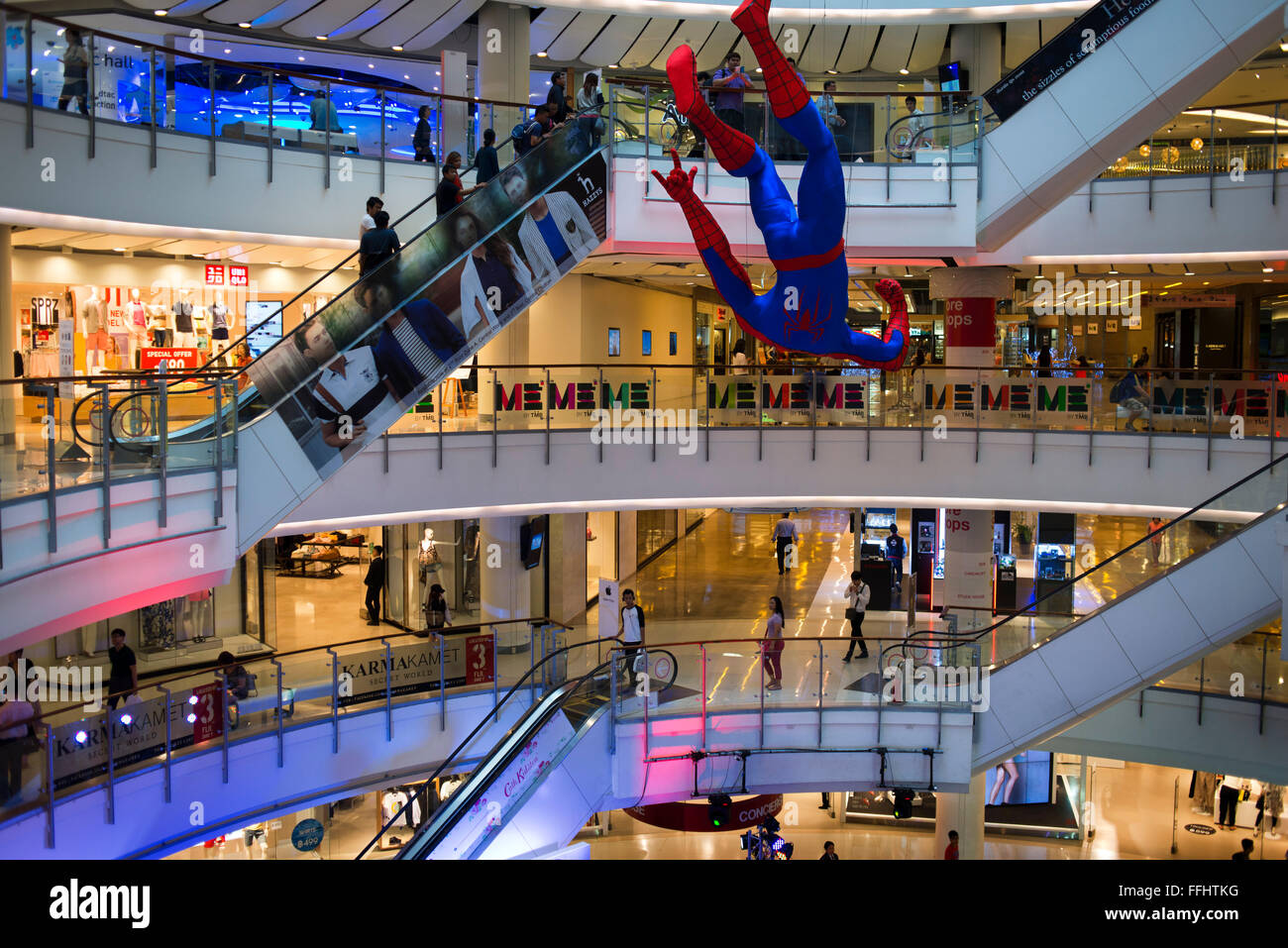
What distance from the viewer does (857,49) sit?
2150cm

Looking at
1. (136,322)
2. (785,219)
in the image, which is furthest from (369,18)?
(785,219)

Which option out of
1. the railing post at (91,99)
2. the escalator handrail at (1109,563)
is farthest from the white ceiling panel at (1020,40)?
the railing post at (91,99)

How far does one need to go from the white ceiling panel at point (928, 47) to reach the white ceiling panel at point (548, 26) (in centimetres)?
616

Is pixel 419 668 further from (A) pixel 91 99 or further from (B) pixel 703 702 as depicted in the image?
(A) pixel 91 99

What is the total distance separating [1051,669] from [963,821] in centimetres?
542

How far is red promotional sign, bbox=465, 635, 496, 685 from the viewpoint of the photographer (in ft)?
45.5

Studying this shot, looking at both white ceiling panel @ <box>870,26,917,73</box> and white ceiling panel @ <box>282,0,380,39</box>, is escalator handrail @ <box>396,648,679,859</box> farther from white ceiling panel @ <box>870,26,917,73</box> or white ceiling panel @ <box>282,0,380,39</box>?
white ceiling panel @ <box>870,26,917,73</box>

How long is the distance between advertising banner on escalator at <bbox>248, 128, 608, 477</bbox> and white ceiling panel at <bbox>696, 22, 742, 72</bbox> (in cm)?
1014

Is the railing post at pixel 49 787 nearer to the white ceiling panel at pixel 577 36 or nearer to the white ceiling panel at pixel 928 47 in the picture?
the white ceiling panel at pixel 577 36

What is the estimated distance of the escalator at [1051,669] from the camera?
34.9 ft

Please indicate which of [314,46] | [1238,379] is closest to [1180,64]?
[1238,379]

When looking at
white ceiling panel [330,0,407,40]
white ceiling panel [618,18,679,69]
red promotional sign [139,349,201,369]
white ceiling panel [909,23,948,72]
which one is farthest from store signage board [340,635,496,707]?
white ceiling panel [909,23,948,72]

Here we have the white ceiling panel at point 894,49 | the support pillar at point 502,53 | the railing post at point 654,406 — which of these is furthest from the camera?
the white ceiling panel at point 894,49
